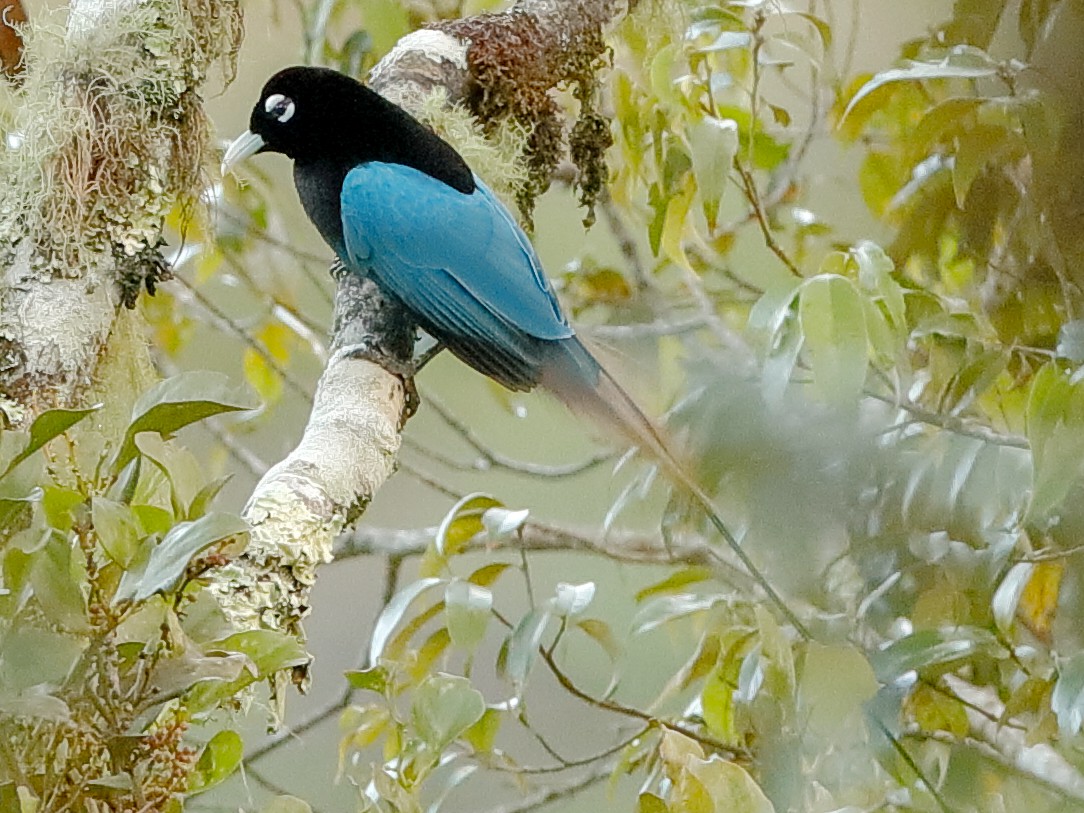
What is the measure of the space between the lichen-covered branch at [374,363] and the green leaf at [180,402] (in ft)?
0.73

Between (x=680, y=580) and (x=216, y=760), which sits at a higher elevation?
(x=216, y=760)

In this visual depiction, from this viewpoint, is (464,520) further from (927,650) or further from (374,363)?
(927,650)

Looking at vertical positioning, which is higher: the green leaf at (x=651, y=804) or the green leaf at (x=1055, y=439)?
the green leaf at (x=1055, y=439)

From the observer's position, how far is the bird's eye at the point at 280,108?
2029 millimetres

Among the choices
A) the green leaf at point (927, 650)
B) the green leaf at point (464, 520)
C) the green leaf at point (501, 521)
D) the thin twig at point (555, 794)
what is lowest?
the thin twig at point (555, 794)

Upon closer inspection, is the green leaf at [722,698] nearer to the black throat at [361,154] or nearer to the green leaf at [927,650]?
the green leaf at [927,650]

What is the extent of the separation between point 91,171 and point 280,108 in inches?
32.3

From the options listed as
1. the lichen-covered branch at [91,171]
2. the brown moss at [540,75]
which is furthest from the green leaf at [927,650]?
the brown moss at [540,75]

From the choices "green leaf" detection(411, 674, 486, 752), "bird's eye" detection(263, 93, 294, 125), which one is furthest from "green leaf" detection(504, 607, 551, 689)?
"bird's eye" detection(263, 93, 294, 125)

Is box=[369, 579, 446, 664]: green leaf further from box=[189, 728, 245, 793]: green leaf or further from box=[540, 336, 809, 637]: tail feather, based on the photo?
box=[189, 728, 245, 793]: green leaf

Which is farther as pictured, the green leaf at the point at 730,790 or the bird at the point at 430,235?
the bird at the point at 430,235

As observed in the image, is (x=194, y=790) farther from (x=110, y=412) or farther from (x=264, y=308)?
(x=264, y=308)

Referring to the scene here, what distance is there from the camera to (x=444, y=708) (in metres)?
1.08

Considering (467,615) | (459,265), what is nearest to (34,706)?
(467,615)
